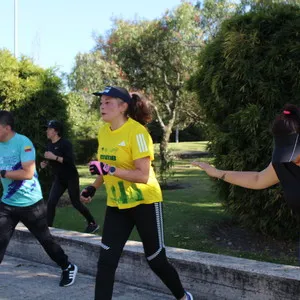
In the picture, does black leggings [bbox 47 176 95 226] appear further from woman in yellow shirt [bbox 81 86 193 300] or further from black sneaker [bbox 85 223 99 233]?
woman in yellow shirt [bbox 81 86 193 300]

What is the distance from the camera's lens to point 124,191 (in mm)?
3531

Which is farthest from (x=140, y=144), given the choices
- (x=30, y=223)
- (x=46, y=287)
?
(x=46, y=287)

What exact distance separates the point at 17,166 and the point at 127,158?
1377 millimetres

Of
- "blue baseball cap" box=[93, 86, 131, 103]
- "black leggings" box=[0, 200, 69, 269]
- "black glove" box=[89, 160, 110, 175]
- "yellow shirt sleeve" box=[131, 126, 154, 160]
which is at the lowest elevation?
"black leggings" box=[0, 200, 69, 269]

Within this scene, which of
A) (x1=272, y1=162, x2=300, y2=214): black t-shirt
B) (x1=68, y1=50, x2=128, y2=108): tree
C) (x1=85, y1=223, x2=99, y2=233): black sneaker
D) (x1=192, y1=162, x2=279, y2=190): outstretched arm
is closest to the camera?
(x1=272, y1=162, x2=300, y2=214): black t-shirt

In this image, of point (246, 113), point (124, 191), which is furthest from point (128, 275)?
point (246, 113)

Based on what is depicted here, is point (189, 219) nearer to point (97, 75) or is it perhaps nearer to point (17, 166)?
point (17, 166)

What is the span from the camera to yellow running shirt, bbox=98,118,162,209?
3.49 m

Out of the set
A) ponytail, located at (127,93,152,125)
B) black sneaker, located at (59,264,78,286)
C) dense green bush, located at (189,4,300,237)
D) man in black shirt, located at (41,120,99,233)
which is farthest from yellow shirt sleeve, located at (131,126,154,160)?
man in black shirt, located at (41,120,99,233)

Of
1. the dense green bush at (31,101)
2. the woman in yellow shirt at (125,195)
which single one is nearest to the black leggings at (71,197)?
the dense green bush at (31,101)

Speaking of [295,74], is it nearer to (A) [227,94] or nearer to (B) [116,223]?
(A) [227,94]

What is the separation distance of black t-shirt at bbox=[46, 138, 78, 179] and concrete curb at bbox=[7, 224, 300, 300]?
179 centimetres

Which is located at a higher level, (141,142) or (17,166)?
(141,142)

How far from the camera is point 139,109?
12.3 ft
